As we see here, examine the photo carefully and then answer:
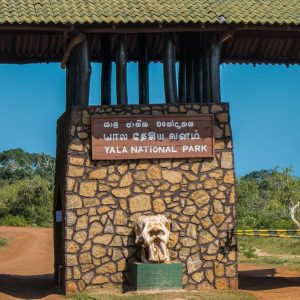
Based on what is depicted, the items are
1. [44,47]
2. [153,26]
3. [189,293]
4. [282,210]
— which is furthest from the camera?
[282,210]

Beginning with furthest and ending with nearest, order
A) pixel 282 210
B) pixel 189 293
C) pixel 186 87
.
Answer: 1. pixel 282 210
2. pixel 186 87
3. pixel 189 293

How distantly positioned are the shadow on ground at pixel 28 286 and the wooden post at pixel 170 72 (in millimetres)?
4177

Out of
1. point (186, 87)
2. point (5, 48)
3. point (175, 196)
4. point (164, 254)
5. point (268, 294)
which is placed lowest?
point (268, 294)

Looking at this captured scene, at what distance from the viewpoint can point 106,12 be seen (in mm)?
12234

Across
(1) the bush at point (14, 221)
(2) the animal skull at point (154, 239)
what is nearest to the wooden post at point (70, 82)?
(2) the animal skull at point (154, 239)

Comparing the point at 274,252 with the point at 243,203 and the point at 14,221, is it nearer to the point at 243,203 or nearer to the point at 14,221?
the point at 243,203

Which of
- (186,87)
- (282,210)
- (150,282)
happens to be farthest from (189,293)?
(282,210)

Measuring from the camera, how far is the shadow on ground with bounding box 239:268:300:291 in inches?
533

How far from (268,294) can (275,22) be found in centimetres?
494

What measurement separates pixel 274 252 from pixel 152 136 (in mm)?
14710

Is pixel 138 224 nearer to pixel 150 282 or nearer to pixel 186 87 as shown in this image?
pixel 150 282

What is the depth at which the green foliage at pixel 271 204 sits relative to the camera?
114 ft

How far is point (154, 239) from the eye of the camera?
38.5ft

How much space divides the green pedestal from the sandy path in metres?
1.43
